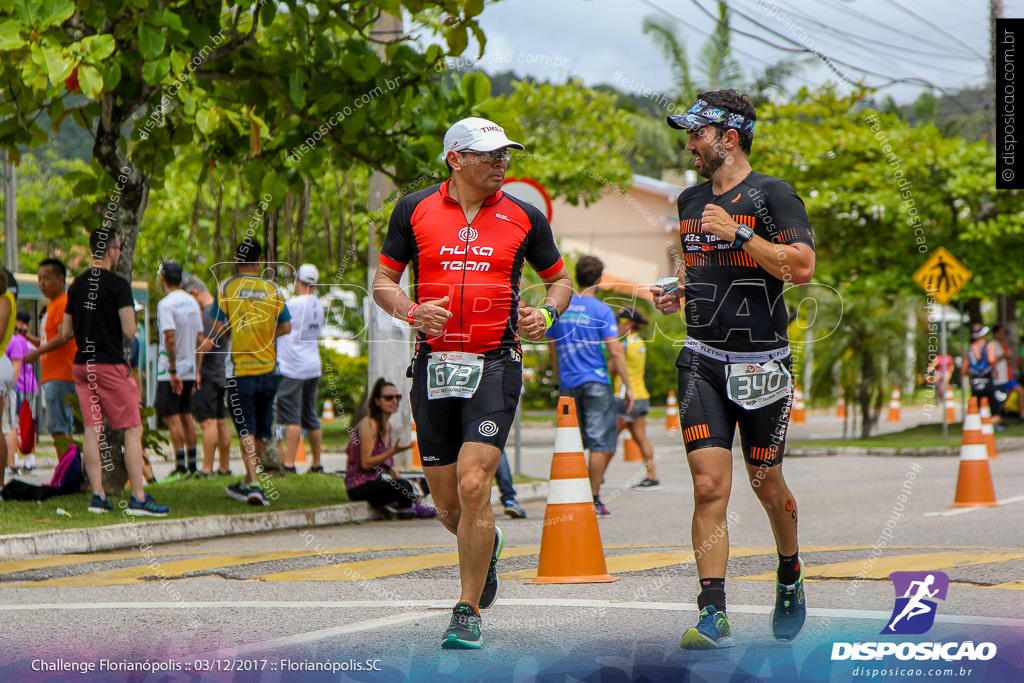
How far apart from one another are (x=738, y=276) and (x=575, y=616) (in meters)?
1.62

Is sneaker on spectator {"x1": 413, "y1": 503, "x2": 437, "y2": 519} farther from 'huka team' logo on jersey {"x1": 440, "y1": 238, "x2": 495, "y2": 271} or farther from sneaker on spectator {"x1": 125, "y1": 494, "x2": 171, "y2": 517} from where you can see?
'huka team' logo on jersey {"x1": 440, "y1": 238, "x2": 495, "y2": 271}

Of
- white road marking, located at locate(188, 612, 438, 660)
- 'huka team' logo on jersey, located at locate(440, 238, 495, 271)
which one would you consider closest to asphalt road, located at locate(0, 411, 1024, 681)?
white road marking, located at locate(188, 612, 438, 660)

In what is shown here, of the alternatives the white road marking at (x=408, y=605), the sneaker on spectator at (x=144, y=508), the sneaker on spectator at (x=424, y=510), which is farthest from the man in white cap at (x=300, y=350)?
the white road marking at (x=408, y=605)

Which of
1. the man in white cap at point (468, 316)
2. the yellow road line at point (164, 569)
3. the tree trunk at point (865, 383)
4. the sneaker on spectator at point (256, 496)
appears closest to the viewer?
the man in white cap at point (468, 316)

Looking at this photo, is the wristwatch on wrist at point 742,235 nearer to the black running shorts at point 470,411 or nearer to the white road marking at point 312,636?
the black running shorts at point 470,411

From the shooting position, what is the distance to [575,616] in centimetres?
518

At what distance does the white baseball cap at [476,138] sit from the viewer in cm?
475

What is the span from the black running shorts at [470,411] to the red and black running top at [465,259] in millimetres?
77

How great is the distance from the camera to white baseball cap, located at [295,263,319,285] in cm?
1123

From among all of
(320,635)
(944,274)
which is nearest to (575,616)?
(320,635)

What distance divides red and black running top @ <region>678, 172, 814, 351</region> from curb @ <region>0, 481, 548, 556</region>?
4.40 metres

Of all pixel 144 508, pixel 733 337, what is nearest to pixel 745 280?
pixel 733 337

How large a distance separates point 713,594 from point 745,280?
117cm

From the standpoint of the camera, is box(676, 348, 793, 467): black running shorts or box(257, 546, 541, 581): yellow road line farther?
box(257, 546, 541, 581): yellow road line
